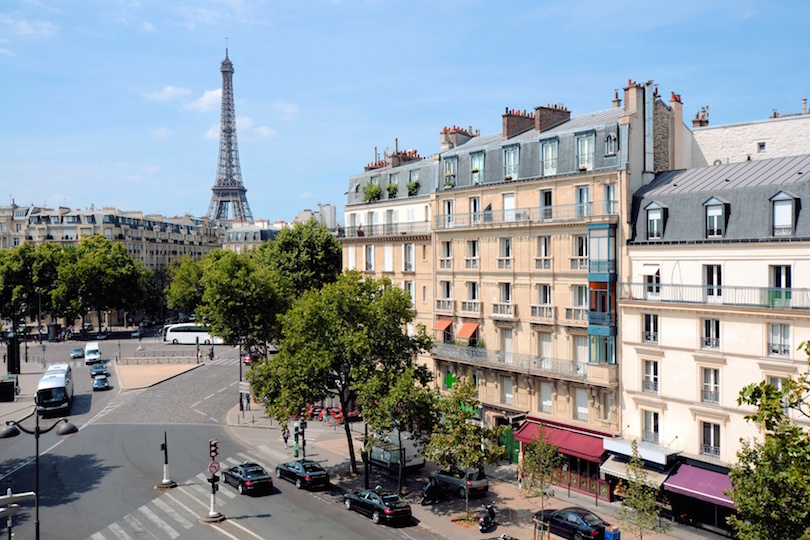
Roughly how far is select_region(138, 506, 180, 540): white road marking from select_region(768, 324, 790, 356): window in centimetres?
2696

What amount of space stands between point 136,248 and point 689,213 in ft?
404

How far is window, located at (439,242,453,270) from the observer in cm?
4481

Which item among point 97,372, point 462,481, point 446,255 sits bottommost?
point 462,481

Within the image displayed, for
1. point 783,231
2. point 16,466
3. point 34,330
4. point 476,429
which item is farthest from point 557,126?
point 34,330

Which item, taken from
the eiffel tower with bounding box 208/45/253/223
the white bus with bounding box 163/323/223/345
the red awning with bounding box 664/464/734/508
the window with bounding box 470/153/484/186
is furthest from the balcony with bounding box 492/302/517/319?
the eiffel tower with bounding box 208/45/253/223

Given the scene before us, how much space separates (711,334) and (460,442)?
41.6ft

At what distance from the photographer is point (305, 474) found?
35938 mm

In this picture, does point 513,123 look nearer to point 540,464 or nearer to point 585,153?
point 585,153

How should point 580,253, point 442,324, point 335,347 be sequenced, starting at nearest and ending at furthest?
1. point 335,347
2. point 580,253
3. point 442,324

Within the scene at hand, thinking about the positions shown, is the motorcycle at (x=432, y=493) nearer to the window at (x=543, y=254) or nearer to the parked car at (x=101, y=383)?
the window at (x=543, y=254)

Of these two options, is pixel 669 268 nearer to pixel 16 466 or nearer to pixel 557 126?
pixel 557 126

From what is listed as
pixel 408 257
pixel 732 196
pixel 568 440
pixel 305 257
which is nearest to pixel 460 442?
pixel 568 440

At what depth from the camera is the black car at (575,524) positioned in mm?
28766

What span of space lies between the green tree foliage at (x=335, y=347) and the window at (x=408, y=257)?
36.5 ft
